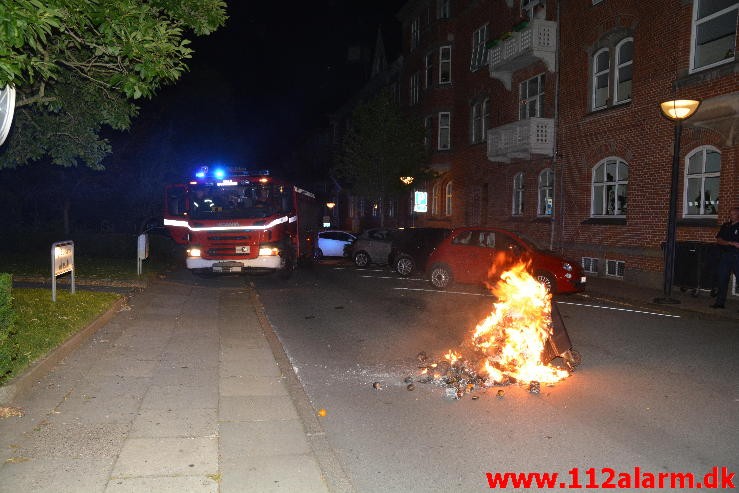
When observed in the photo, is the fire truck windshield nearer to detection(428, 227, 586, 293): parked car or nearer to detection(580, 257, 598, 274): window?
detection(428, 227, 586, 293): parked car

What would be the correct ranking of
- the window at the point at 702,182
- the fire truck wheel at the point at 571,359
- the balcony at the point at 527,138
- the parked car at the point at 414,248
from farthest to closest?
the balcony at the point at 527,138 → the parked car at the point at 414,248 → the window at the point at 702,182 → the fire truck wheel at the point at 571,359

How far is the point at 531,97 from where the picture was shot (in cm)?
2280

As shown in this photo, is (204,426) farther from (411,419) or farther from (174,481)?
(411,419)

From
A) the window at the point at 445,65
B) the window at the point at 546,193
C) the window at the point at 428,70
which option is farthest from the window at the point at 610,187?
the window at the point at 428,70

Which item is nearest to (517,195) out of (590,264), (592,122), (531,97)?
(531,97)

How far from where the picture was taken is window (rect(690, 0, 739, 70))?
1398cm

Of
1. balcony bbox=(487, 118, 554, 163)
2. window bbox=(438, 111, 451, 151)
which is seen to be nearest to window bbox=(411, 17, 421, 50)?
window bbox=(438, 111, 451, 151)

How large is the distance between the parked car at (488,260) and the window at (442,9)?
1906 cm

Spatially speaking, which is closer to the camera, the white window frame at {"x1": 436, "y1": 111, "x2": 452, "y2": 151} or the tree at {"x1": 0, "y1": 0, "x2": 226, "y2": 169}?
the tree at {"x1": 0, "y1": 0, "x2": 226, "y2": 169}

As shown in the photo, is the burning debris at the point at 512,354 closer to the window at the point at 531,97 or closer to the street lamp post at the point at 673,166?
the street lamp post at the point at 673,166

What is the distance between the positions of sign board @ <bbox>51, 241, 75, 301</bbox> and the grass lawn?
436 mm

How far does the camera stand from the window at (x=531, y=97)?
2220 cm

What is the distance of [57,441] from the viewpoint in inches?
186

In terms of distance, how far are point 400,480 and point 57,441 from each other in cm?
280
